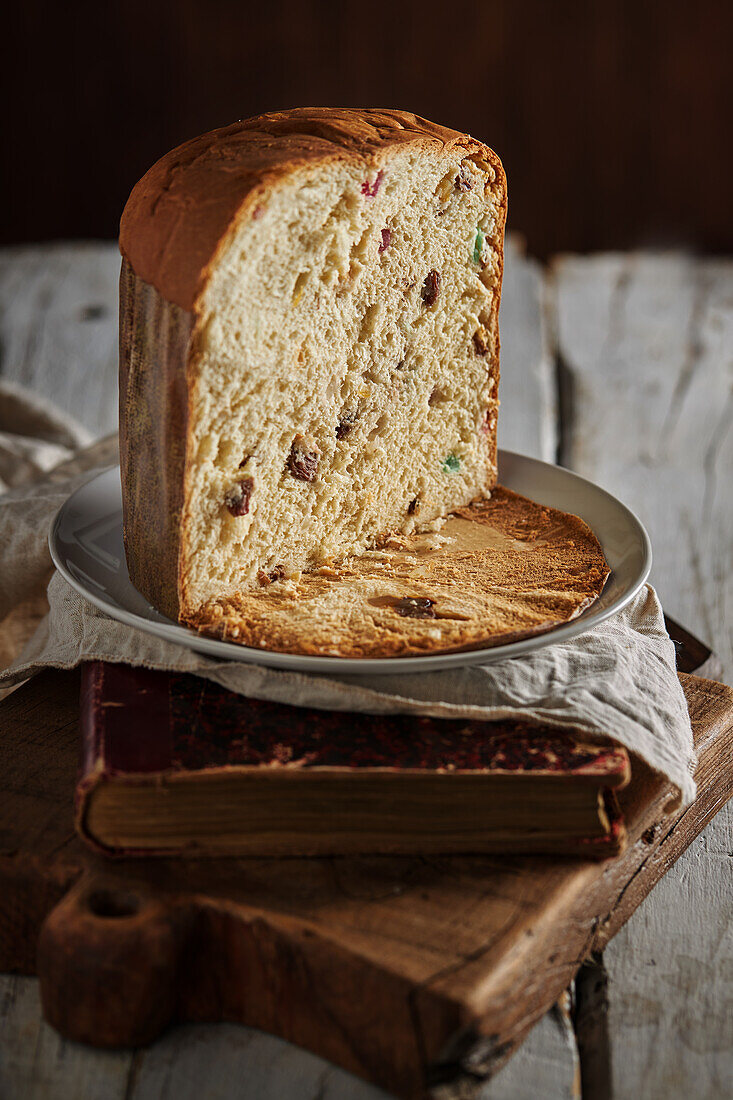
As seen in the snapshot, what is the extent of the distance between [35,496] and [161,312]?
615 mm

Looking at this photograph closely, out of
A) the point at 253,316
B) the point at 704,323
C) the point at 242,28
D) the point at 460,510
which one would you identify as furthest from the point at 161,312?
the point at 242,28

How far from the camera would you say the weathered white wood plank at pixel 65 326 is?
277cm

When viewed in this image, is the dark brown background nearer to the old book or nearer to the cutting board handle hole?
the old book

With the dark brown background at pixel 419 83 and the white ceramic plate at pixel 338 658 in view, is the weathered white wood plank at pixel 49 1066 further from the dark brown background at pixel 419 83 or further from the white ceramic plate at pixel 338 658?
the dark brown background at pixel 419 83

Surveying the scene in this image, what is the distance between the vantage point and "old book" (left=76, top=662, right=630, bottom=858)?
3.72 ft

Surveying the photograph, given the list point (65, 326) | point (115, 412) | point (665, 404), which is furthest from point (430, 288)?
point (65, 326)

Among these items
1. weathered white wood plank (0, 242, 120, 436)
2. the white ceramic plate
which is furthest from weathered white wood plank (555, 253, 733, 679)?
weathered white wood plank (0, 242, 120, 436)

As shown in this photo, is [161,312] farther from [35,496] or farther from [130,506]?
[35,496]

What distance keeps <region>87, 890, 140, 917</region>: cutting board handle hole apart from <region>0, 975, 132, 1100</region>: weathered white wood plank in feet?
0.40

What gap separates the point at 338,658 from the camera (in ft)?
4.11

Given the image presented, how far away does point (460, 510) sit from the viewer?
1742 mm

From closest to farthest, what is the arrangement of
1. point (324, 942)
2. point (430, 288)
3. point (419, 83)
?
1. point (324, 942)
2. point (430, 288)
3. point (419, 83)

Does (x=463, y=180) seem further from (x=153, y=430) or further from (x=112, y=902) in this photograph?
(x=112, y=902)

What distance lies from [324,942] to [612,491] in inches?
60.8
